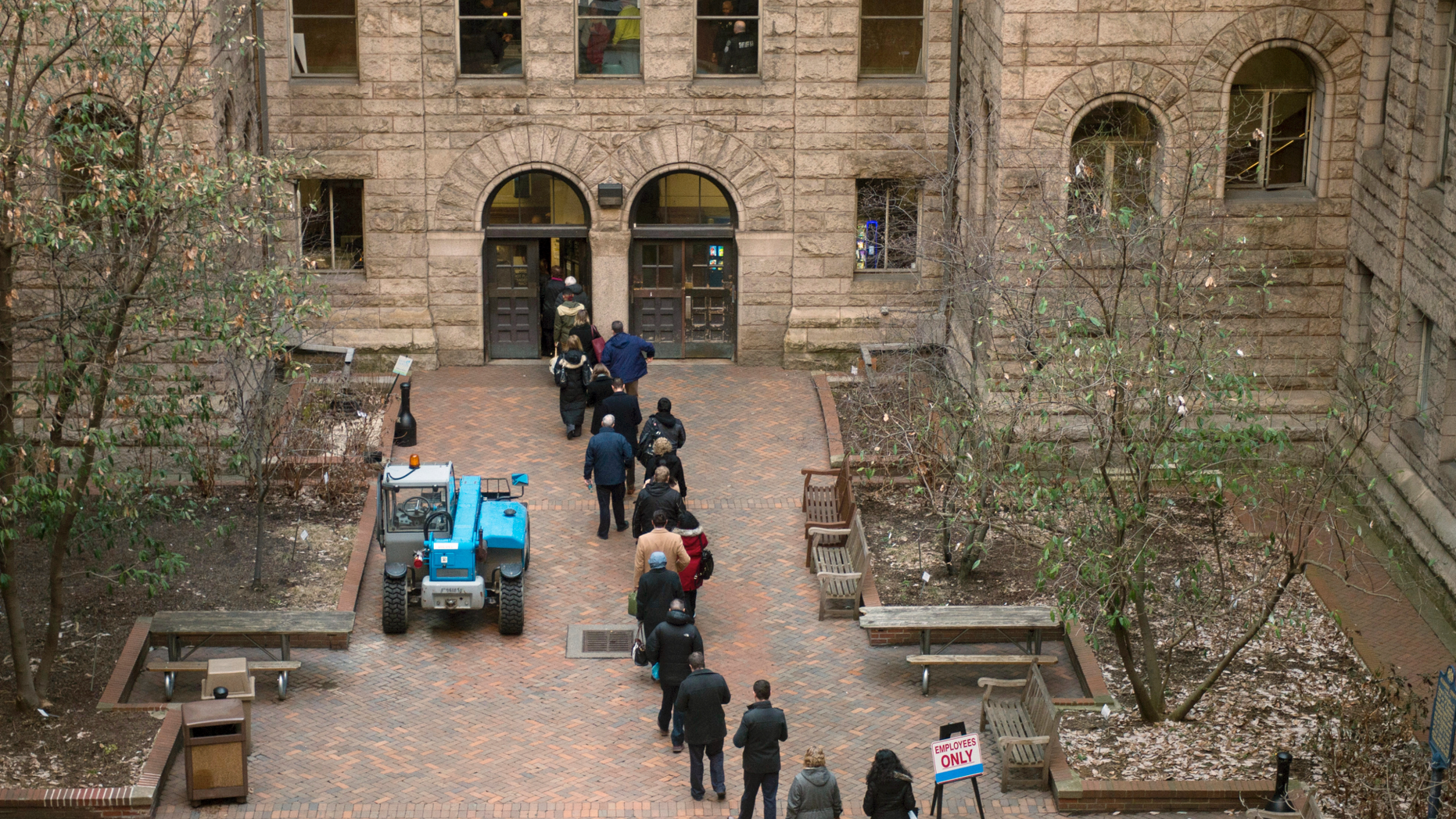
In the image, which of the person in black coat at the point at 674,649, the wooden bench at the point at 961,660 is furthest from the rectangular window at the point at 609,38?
the person in black coat at the point at 674,649

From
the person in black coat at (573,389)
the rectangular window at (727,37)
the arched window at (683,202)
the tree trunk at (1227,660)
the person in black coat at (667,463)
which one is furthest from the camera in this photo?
the arched window at (683,202)

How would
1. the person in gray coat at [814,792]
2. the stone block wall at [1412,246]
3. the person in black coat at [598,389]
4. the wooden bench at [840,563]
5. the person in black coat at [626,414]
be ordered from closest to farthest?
1. the person in gray coat at [814,792]
2. the wooden bench at [840,563]
3. the stone block wall at [1412,246]
4. the person in black coat at [626,414]
5. the person in black coat at [598,389]

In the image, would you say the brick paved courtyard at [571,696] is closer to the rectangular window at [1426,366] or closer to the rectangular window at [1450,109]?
the rectangular window at [1426,366]

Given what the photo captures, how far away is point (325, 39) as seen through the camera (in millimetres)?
29781

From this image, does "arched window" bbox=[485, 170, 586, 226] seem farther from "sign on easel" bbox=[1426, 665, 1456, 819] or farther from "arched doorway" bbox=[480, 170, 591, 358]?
"sign on easel" bbox=[1426, 665, 1456, 819]

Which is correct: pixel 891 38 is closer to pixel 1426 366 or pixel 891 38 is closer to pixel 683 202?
pixel 683 202

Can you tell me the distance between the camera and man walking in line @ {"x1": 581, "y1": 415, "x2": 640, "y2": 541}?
2369 cm

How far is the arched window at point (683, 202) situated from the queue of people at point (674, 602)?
2558 millimetres

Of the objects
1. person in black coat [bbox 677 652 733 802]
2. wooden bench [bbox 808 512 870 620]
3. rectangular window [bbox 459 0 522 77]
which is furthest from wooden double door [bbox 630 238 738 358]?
person in black coat [bbox 677 652 733 802]

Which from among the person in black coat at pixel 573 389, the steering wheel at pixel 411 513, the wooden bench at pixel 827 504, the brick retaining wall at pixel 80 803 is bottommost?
the brick retaining wall at pixel 80 803

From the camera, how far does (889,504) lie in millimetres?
25172

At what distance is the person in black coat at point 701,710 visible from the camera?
17.3 metres

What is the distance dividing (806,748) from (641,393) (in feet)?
36.4

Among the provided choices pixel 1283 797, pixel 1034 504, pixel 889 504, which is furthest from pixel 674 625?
pixel 889 504
